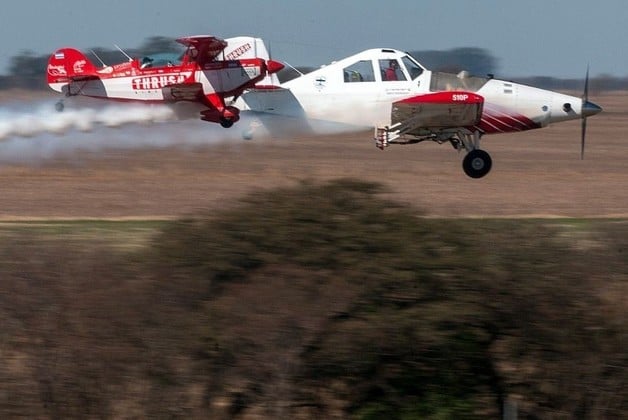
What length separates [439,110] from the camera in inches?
986

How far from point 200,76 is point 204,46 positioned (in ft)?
2.88

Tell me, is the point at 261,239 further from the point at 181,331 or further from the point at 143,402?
the point at 143,402

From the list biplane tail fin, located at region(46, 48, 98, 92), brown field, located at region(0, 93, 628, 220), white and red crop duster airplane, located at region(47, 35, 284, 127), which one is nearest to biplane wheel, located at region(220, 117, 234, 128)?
white and red crop duster airplane, located at region(47, 35, 284, 127)

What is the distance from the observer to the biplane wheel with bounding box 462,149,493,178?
2616cm

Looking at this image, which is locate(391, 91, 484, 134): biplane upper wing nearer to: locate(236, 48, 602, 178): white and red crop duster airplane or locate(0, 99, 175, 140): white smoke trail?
locate(236, 48, 602, 178): white and red crop duster airplane

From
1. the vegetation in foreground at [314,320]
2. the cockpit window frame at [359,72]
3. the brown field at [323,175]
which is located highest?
the cockpit window frame at [359,72]

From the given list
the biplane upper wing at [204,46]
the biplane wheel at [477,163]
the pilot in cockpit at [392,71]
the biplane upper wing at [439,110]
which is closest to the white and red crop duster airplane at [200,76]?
the biplane upper wing at [204,46]

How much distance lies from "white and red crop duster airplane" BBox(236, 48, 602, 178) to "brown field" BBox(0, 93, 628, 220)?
1.76 m

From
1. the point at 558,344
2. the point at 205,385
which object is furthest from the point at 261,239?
the point at 558,344

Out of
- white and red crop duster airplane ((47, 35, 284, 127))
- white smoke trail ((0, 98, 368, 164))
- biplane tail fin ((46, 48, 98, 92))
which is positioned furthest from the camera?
biplane tail fin ((46, 48, 98, 92))

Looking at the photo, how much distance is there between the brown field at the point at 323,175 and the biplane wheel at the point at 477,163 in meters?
0.87

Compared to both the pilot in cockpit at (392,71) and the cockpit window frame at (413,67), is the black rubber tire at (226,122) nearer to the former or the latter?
the pilot in cockpit at (392,71)

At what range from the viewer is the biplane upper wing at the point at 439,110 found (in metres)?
25.0

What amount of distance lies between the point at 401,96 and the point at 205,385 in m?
17.7
